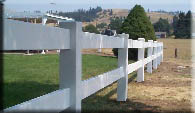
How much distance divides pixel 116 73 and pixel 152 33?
12313 millimetres

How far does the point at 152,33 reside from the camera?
57.3 feet

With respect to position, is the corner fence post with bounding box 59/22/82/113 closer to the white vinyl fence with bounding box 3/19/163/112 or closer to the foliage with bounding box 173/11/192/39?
the white vinyl fence with bounding box 3/19/163/112

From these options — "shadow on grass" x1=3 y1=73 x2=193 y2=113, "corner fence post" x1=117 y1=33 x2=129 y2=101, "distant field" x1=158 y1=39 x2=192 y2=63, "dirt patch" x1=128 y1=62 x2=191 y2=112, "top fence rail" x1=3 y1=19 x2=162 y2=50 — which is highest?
"top fence rail" x1=3 y1=19 x2=162 y2=50

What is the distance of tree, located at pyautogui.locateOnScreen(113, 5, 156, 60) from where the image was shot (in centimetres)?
1686

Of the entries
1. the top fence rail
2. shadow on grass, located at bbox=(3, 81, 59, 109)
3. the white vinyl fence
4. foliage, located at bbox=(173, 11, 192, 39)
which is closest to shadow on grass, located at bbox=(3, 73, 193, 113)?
shadow on grass, located at bbox=(3, 81, 59, 109)

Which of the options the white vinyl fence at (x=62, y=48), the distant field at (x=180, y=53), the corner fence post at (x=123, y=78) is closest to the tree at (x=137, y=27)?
the distant field at (x=180, y=53)

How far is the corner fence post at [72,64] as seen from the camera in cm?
298

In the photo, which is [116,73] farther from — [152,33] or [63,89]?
[152,33]

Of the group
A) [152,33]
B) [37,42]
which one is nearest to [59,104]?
[37,42]

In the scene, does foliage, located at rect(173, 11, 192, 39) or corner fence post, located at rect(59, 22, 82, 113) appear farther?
foliage, located at rect(173, 11, 192, 39)

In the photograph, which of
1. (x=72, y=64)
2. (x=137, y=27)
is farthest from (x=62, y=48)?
(x=137, y=27)

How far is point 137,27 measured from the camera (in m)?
17.2

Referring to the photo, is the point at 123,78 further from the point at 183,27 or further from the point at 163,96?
the point at 183,27

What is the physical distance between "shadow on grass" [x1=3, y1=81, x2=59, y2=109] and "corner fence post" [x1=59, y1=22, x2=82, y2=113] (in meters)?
2.11
